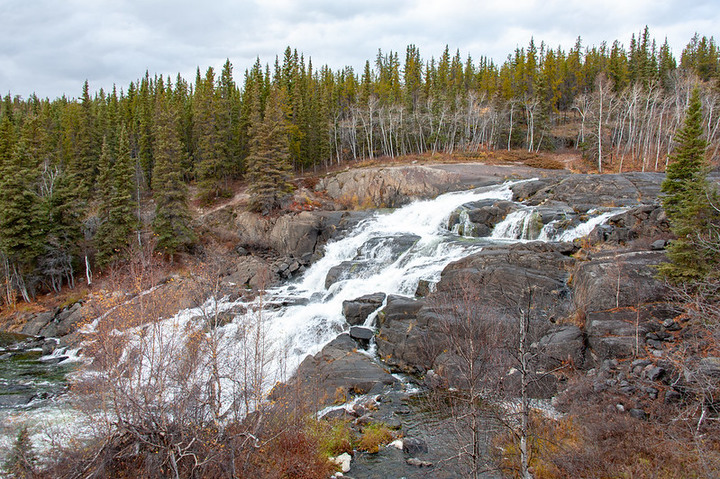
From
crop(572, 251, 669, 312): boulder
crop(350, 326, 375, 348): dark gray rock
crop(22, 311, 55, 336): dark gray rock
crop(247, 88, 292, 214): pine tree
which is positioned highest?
crop(247, 88, 292, 214): pine tree

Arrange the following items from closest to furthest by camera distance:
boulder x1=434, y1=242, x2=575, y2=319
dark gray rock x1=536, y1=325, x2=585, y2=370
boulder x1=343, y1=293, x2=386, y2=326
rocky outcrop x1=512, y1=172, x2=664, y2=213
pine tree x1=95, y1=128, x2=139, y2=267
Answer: dark gray rock x1=536, y1=325, x2=585, y2=370
boulder x1=434, y1=242, x2=575, y2=319
boulder x1=343, y1=293, x2=386, y2=326
rocky outcrop x1=512, y1=172, x2=664, y2=213
pine tree x1=95, y1=128, x2=139, y2=267

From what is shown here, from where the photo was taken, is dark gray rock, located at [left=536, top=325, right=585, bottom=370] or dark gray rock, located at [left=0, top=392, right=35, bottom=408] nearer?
dark gray rock, located at [left=536, top=325, right=585, bottom=370]

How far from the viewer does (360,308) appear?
869 inches

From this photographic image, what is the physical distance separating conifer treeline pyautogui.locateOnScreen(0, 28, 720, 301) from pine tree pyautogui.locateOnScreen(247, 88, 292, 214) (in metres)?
0.16

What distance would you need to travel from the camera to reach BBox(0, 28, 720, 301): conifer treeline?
37.9m

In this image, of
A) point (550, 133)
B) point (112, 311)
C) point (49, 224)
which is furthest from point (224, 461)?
point (550, 133)

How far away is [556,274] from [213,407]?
16621 mm

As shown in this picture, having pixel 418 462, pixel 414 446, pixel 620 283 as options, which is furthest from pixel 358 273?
pixel 418 462

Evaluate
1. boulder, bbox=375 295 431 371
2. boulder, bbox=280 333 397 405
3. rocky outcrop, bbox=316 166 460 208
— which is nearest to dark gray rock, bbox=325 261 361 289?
boulder, bbox=375 295 431 371

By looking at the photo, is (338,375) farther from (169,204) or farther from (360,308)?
(169,204)

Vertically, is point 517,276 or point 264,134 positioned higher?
point 264,134

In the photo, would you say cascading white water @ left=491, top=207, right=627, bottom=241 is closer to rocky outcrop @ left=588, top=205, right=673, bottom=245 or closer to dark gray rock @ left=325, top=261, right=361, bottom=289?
rocky outcrop @ left=588, top=205, right=673, bottom=245

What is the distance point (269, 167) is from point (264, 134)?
12.0 feet

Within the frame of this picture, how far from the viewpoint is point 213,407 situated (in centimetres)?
1011
